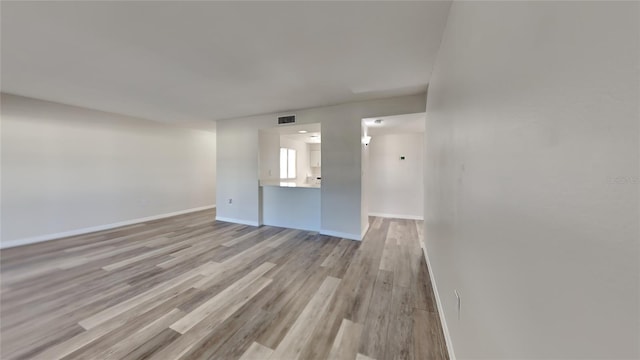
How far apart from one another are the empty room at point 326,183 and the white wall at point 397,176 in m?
0.05

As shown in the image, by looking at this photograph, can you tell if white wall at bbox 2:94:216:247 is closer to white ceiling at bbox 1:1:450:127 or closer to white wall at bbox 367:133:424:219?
white ceiling at bbox 1:1:450:127

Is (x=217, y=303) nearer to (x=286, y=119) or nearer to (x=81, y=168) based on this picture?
(x=286, y=119)

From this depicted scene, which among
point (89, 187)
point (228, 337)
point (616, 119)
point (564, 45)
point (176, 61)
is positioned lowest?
point (228, 337)

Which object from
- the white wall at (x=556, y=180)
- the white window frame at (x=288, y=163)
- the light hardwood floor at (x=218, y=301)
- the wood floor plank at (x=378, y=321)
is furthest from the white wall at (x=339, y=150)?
the white wall at (x=556, y=180)

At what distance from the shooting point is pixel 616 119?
342 mm

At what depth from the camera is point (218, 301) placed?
2.03m

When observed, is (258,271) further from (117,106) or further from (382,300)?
(117,106)

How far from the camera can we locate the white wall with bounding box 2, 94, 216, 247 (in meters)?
3.44

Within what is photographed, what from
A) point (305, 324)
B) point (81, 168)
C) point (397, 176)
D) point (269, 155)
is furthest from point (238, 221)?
point (397, 176)

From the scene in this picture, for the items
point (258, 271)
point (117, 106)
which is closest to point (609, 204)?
point (258, 271)

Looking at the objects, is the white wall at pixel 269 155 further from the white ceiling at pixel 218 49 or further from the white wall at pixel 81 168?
the white wall at pixel 81 168

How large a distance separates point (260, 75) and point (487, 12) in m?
2.30

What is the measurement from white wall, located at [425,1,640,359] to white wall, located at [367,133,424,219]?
447 cm

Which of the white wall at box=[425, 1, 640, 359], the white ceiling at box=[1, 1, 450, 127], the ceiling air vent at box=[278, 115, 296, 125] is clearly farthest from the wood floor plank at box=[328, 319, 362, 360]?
the ceiling air vent at box=[278, 115, 296, 125]
